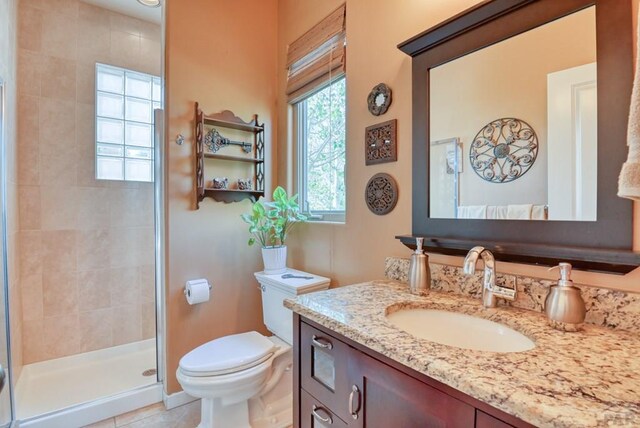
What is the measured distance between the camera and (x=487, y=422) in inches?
21.1

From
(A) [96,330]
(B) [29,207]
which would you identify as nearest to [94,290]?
(A) [96,330]

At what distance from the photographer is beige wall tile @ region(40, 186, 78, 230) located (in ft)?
7.20

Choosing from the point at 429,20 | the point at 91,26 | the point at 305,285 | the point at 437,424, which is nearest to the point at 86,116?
the point at 91,26

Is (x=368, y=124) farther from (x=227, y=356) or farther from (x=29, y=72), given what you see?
(x=29, y=72)

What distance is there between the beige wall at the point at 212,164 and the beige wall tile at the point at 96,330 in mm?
1011

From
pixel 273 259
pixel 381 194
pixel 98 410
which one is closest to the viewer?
pixel 381 194

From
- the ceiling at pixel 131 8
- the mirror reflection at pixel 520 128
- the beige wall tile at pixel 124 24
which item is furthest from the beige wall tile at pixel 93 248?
the mirror reflection at pixel 520 128

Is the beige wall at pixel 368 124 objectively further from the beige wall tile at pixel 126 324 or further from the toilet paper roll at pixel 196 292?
the beige wall tile at pixel 126 324

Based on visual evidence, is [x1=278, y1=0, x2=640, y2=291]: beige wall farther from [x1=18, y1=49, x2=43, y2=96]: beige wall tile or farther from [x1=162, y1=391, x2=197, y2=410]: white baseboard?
[x1=18, y1=49, x2=43, y2=96]: beige wall tile

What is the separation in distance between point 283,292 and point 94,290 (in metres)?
1.75

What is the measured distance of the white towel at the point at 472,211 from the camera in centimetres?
105

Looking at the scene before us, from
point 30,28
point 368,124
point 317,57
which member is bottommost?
point 368,124

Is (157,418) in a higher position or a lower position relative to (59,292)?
lower

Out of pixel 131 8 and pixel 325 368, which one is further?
pixel 131 8
